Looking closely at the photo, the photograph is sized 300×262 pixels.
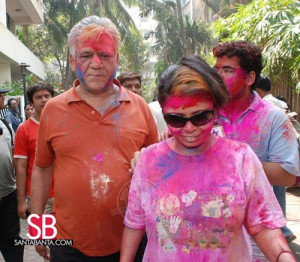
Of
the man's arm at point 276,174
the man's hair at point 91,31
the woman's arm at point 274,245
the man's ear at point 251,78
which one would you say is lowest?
the woman's arm at point 274,245

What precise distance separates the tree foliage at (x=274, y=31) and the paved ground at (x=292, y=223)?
2107 millimetres

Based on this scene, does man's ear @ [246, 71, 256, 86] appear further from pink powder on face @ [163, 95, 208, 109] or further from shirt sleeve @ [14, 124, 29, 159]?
shirt sleeve @ [14, 124, 29, 159]

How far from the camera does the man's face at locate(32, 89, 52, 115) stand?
4067 millimetres

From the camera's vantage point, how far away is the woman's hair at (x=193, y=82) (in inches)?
64.2

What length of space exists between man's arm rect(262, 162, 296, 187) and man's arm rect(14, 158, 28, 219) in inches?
89.0

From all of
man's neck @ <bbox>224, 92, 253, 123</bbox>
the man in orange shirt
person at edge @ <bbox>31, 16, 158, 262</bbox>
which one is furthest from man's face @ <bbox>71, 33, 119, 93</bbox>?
the man in orange shirt

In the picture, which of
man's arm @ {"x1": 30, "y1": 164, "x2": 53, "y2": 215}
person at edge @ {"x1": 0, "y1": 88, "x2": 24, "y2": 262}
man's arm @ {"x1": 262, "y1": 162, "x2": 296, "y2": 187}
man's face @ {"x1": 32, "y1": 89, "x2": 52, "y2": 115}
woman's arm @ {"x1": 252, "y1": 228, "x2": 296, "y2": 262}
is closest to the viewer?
woman's arm @ {"x1": 252, "y1": 228, "x2": 296, "y2": 262}

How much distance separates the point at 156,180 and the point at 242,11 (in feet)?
23.2

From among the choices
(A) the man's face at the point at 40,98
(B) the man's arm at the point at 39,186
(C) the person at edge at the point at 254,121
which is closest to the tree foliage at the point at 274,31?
(A) the man's face at the point at 40,98

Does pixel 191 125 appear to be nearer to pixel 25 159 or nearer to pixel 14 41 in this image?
pixel 25 159

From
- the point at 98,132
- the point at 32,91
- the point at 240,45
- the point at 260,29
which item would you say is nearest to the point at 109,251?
the point at 98,132

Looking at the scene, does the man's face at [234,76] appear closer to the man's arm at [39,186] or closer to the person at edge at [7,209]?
the man's arm at [39,186]

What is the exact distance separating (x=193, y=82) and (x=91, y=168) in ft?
3.06

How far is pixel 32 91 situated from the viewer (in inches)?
166
